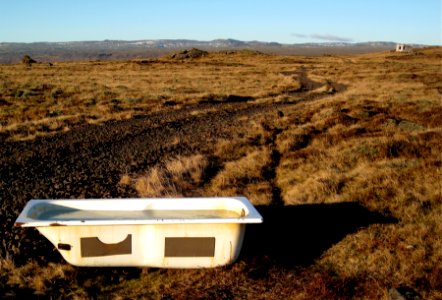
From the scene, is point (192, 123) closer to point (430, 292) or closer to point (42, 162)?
point (42, 162)

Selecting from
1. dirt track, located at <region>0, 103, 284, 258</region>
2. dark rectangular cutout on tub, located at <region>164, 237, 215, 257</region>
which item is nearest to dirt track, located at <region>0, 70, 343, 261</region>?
dirt track, located at <region>0, 103, 284, 258</region>

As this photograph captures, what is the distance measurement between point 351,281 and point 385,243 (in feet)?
3.55

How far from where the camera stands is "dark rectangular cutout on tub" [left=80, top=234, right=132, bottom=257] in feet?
17.6

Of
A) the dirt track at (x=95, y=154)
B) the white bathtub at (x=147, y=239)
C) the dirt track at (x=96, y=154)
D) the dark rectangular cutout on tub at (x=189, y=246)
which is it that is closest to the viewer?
the white bathtub at (x=147, y=239)

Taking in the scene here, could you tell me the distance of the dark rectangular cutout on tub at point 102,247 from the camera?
17.6 feet

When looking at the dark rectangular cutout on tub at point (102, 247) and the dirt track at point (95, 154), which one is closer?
the dark rectangular cutout on tub at point (102, 247)

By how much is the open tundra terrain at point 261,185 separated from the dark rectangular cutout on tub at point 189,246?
26cm

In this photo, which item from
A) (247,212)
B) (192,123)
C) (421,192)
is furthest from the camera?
(192,123)

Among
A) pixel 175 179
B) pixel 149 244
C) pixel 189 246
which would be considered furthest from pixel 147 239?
pixel 175 179

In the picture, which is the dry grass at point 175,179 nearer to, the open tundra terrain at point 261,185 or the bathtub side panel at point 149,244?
the open tundra terrain at point 261,185

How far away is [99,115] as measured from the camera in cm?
1722

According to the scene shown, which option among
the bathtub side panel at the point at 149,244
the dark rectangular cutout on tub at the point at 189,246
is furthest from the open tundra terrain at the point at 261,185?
the dark rectangular cutout on tub at the point at 189,246

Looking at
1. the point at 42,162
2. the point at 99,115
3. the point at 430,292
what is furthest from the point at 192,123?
the point at 430,292

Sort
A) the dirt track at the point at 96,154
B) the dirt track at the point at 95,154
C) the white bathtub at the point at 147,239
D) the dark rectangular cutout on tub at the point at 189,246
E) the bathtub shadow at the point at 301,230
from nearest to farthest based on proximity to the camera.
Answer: the white bathtub at the point at 147,239 < the dark rectangular cutout on tub at the point at 189,246 < the bathtub shadow at the point at 301,230 < the dirt track at the point at 96,154 < the dirt track at the point at 95,154
